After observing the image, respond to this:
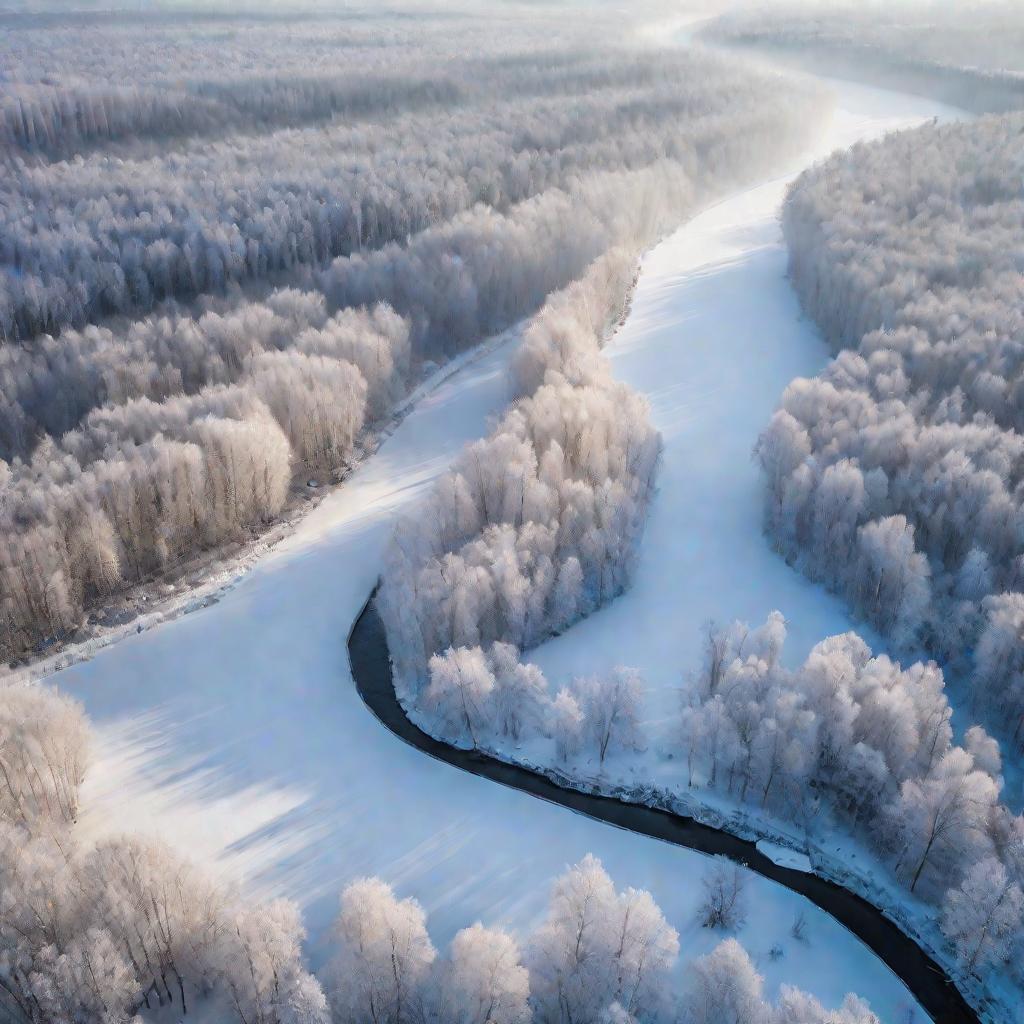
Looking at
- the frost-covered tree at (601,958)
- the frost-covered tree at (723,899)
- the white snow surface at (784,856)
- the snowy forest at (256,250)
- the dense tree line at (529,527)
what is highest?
the snowy forest at (256,250)

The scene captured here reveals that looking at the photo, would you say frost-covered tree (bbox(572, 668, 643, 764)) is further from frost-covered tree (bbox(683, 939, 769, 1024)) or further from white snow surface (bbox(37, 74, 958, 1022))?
frost-covered tree (bbox(683, 939, 769, 1024))

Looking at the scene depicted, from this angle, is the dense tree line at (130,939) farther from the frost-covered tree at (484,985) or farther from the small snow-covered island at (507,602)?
the frost-covered tree at (484,985)

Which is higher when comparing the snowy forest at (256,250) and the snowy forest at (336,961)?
the snowy forest at (256,250)

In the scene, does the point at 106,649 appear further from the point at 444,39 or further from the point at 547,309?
the point at 444,39

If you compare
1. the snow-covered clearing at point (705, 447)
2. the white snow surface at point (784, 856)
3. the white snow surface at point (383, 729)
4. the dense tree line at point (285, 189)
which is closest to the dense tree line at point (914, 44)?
the dense tree line at point (285, 189)

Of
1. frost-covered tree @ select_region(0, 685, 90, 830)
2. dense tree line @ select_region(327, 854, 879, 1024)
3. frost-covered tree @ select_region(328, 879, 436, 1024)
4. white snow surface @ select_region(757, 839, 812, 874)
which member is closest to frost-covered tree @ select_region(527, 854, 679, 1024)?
dense tree line @ select_region(327, 854, 879, 1024)

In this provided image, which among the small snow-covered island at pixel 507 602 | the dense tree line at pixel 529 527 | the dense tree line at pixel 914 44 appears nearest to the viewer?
the small snow-covered island at pixel 507 602

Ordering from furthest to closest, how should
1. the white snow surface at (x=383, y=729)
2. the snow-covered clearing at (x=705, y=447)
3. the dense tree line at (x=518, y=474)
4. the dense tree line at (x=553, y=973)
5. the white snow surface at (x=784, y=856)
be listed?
the snow-covered clearing at (x=705, y=447), the dense tree line at (x=518, y=474), the white snow surface at (x=784, y=856), the white snow surface at (x=383, y=729), the dense tree line at (x=553, y=973)
